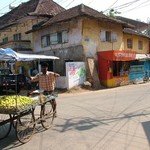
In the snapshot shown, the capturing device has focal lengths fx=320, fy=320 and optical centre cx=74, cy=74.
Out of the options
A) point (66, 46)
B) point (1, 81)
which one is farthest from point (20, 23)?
point (1, 81)

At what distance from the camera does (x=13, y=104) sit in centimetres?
791

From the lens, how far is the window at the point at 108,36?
2830 cm

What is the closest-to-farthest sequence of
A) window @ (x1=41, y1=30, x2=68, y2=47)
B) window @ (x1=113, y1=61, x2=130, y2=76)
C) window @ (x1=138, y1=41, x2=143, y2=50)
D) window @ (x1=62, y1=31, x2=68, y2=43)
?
window @ (x1=62, y1=31, x2=68, y2=43) < window @ (x1=41, y1=30, x2=68, y2=47) < window @ (x1=113, y1=61, x2=130, y2=76) < window @ (x1=138, y1=41, x2=143, y2=50)

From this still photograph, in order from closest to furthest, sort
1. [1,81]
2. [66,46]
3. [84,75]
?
[1,81] < [84,75] < [66,46]

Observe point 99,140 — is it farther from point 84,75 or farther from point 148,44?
point 148,44

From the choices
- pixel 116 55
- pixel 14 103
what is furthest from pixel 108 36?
pixel 14 103

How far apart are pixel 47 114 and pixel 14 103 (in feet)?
7.05

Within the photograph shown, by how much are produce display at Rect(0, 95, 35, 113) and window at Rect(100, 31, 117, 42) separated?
2044 cm

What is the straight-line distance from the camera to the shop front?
1019 inches

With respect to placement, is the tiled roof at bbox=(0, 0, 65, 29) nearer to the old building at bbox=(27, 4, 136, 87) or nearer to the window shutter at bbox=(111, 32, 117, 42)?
the old building at bbox=(27, 4, 136, 87)

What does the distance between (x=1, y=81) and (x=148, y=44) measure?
23453 millimetres

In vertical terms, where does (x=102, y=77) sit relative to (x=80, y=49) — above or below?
below

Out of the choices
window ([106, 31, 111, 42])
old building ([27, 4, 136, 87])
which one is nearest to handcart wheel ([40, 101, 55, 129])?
old building ([27, 4, 136, 87])

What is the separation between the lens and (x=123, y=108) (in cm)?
1338
